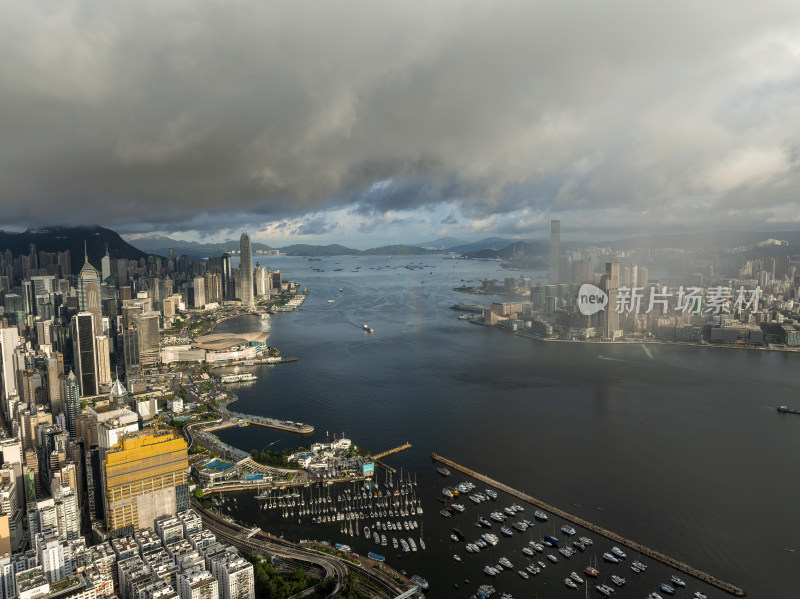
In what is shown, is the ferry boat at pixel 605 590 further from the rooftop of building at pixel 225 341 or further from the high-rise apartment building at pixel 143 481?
the rooftop of building at pixel 225 341

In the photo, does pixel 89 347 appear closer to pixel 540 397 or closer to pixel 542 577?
pixel 540 397

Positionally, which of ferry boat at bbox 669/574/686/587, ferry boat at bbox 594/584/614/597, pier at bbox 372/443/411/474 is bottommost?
ferry boat at bbox 594/584/614/597

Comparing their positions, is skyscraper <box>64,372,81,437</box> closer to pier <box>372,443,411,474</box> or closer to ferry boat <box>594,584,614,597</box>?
pier <box>372,443,411,474</box>

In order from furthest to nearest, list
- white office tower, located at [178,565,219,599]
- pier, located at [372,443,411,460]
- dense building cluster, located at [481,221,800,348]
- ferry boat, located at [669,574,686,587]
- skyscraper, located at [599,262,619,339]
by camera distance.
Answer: skyscraper, located at [599,262,619,339], dense building cluster, located at [481,221,800,348], pier, located at [372,443,411,460], ferry boat, located at [669,574,686,587], white office tower, located at [178,565,219,599]

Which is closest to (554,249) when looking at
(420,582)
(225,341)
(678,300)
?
(678,300)

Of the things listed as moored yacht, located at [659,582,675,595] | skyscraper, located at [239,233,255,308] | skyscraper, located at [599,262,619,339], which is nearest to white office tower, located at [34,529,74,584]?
moored yacht, located at [659,582,675,595]

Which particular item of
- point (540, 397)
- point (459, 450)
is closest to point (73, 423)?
point (459, 450)

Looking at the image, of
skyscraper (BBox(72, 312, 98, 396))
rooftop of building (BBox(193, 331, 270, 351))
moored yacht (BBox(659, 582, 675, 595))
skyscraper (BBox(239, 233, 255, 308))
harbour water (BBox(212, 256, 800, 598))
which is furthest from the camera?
skyscraper (BBox(239, 233, 255, 308))
